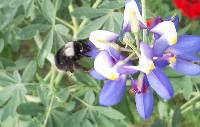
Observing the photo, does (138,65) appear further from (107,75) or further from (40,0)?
(40,0)

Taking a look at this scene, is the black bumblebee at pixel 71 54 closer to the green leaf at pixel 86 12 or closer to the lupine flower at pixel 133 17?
the green leaf at pixel 86 12

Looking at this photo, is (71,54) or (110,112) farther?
(110,112)

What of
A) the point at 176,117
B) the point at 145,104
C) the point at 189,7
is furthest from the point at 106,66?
the point at 189,7

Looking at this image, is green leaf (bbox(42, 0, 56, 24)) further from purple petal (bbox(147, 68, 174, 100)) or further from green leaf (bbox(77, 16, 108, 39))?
purple petal (bbox(147, 68, 174, 100))

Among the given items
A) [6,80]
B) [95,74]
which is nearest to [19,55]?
[6,80]

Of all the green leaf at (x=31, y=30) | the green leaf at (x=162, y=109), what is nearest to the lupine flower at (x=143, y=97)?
the green leaf at (x=31, y=30)

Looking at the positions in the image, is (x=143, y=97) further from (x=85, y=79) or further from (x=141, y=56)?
(x=85, y=79)
